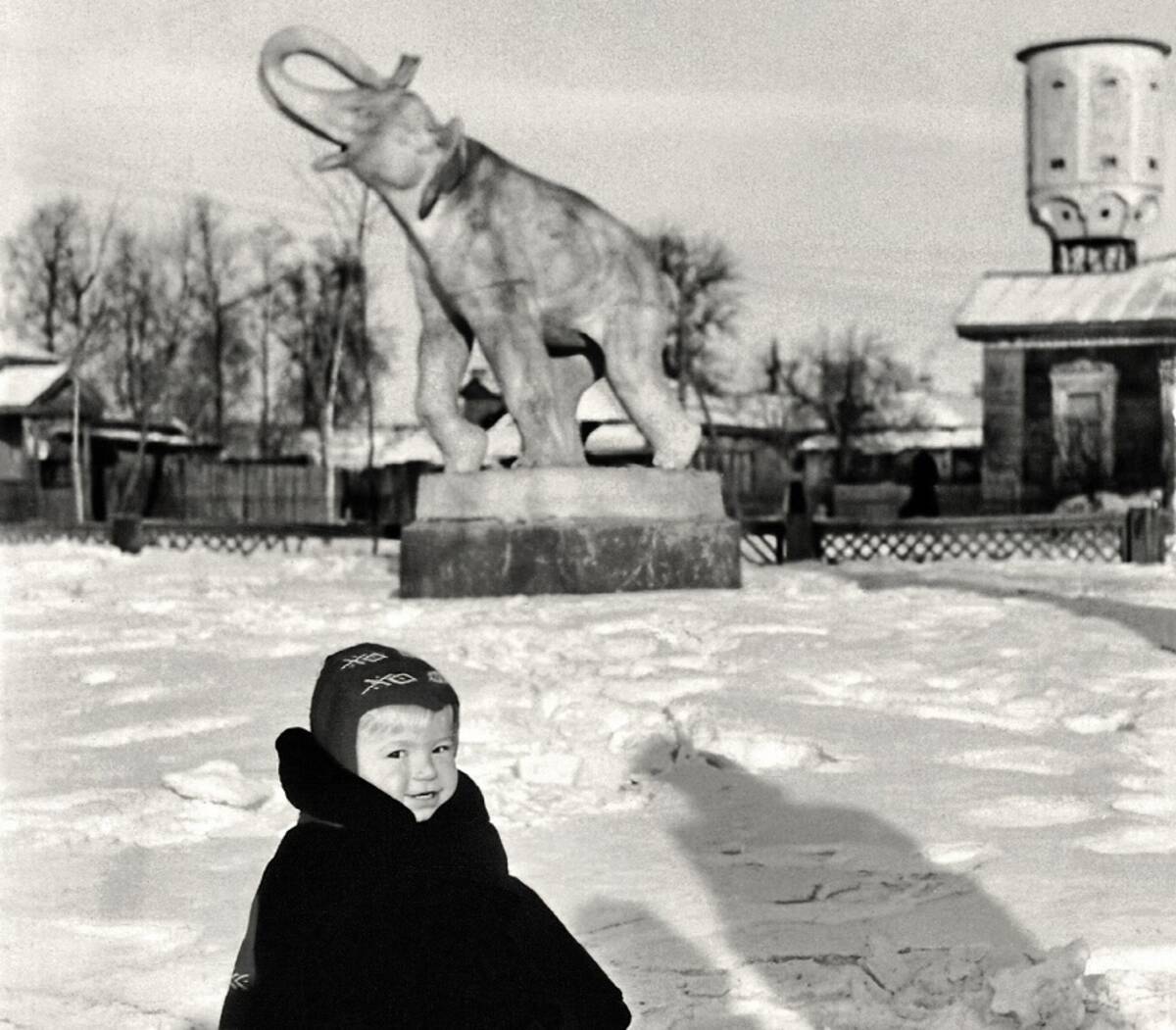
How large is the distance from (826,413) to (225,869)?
167 feet

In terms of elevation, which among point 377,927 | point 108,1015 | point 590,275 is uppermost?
point 590,275

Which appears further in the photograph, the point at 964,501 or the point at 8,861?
the point at 964,501

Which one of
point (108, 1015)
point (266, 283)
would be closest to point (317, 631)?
point (108, 1015)

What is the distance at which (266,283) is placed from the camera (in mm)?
45812

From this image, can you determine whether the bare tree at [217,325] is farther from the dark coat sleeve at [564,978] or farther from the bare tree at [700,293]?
the dark coat sleeve at [564,978]

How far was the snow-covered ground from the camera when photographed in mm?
4035

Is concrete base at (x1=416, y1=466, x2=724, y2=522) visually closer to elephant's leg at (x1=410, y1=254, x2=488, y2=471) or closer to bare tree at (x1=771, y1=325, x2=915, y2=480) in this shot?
elephant's leg at (x1=410, y1=254, x2=488, y2=471)

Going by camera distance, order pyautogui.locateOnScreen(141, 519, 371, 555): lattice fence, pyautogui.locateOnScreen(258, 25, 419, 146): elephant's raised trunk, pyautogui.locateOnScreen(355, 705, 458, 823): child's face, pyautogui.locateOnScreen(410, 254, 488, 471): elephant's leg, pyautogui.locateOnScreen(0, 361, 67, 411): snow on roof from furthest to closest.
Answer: pyautogui.locateOnScreen(0, 361, 67, 411): snow on roof < pyautogui.locateOnScreen(141, 519, 371, 555): lattice fence < pyautogui.locateOnScreen(410, 254, 488, 471): elephant's leg < pyautogui.locateOnScreen(258, 25, 419, 146): elephant's raised trunk < pyautogui.locateOnScreen(355, 705, 458, 823): child's face

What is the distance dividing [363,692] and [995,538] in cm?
2016

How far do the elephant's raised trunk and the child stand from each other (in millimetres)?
9891

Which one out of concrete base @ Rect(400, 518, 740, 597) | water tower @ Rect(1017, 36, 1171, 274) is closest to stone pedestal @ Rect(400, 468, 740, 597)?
concrete base @ Rect(400, 518, 740, 597)

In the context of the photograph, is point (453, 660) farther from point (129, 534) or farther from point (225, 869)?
point (129, 534)

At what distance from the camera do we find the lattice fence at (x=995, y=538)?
68.4 ft

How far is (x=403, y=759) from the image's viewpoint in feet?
9.30
